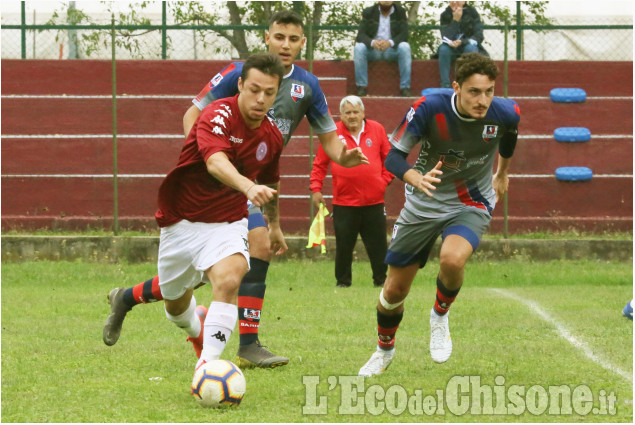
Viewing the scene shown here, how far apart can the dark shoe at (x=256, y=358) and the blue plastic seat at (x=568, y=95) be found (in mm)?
11828

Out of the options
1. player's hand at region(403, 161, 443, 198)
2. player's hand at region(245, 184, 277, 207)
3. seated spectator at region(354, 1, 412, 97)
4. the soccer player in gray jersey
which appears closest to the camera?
player's hand at region(245, 184, 277, 207)

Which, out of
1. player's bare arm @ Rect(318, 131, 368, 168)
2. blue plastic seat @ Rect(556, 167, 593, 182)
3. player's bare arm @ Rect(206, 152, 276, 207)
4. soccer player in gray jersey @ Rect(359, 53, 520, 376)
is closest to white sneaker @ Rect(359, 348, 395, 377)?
soccer player in gray jersey @ Rect(359, 53, 520, 376)

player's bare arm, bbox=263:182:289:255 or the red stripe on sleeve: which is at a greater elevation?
the red stripe on sleeve

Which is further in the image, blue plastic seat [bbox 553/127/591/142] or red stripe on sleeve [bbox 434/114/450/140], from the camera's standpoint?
blue plastic seat [bbox 553/127/591/142]

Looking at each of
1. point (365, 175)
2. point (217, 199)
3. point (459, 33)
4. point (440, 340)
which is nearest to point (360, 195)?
point (365, 175)

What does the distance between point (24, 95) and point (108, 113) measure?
1.51 metres

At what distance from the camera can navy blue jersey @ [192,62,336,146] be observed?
7.39 metres

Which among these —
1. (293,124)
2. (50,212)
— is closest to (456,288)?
(293,124)

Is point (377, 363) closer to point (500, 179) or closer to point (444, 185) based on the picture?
point (444, 185)

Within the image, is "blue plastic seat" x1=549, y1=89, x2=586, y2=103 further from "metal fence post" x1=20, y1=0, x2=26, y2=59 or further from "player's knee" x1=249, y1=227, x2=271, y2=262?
"player's knee" x1=249, y1=227, x2=271, y2=262

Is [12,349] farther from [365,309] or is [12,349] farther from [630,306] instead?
[630,306]

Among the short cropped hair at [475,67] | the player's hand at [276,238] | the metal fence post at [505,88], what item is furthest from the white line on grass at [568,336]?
the metal fence post at [505,88]

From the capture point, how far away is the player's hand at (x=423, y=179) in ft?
21.5

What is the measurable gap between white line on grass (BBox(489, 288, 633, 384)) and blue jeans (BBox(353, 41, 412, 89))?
5667mm
